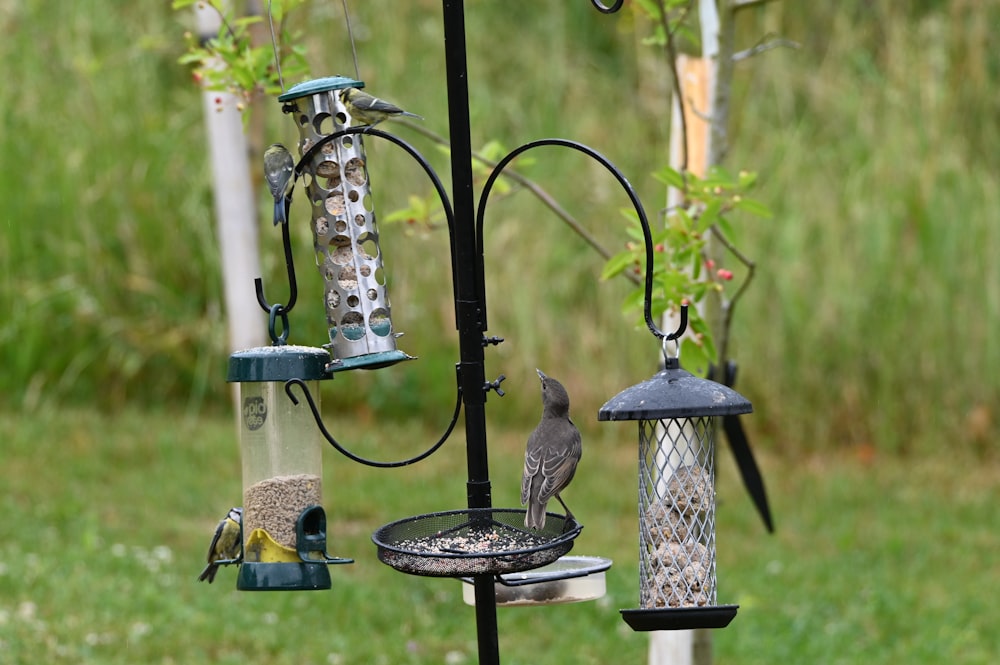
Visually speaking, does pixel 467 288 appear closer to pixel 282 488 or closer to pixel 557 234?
pixel 282 488

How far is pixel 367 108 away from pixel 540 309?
18.4ft

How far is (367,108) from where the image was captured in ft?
11.1

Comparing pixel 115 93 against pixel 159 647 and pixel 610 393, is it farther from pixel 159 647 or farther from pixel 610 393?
pixel 159 647

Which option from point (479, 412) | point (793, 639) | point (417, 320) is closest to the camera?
point (479, 412)

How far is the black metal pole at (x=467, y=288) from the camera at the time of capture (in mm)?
3080

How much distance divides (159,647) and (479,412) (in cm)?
279

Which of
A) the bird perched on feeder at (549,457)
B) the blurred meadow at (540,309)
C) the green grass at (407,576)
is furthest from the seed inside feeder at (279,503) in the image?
the blurred meadow at (540,309)

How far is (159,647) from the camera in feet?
17.6

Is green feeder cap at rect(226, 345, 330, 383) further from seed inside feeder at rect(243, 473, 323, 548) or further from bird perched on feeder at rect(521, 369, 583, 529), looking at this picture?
bird perched on feeder at rect(521, 369, 583, 529)

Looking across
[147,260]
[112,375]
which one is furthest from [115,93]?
[112,375]

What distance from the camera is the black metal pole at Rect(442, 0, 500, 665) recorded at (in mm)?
3080

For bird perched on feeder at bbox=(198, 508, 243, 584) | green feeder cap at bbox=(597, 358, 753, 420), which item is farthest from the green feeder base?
green feeder cap at bbox=(597, 358, 753, 420)

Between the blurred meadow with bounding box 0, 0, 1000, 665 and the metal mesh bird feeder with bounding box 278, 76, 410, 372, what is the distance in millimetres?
2866

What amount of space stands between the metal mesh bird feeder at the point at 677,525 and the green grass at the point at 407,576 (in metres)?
2.26
